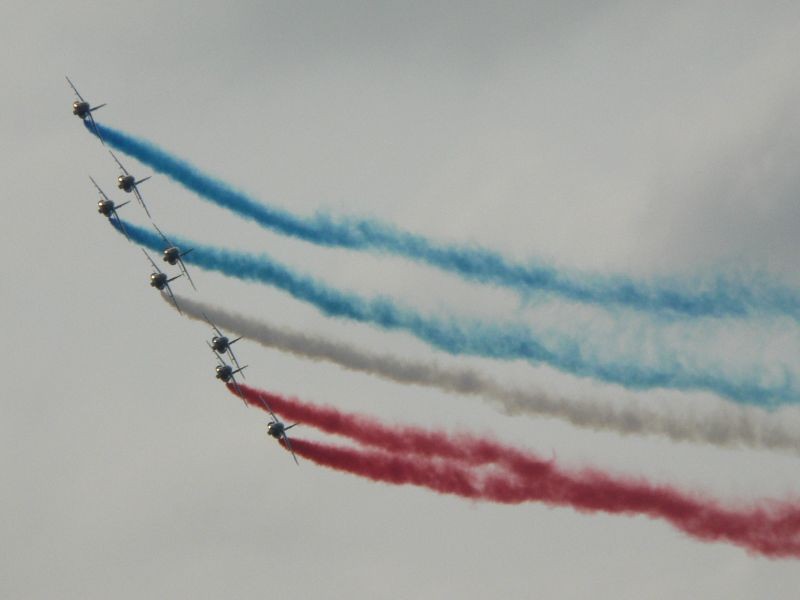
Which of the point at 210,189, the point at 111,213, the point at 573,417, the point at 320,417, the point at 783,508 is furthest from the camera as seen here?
the point at 111,213

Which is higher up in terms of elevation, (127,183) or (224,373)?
(127,183)

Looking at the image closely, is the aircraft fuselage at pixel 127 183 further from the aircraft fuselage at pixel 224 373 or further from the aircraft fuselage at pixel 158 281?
the aircraft fuselage at pixel 224 373

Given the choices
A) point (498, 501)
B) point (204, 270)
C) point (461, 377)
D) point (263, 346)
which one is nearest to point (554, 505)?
point (498, 501)

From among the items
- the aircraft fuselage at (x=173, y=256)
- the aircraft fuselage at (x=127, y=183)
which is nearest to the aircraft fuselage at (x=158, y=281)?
the aircraft fuselage at (x=173, y=256)

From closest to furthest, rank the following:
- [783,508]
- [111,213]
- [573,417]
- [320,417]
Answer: [783,508]
[573,417]
[320,417]
[111,213]

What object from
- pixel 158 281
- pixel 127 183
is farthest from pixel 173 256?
pixel 127 183

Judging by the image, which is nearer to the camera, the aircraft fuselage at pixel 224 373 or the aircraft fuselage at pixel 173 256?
the aircraft fuselage at pixel 224 373

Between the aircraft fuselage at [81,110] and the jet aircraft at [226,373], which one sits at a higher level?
the aircraft fuselage at [81,110]

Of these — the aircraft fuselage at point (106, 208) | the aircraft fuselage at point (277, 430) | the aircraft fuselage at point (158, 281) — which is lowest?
the aircraft fuselage at point (277, 430)

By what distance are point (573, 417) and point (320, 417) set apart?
47.2 feet

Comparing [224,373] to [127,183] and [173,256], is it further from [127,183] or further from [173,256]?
[127,183]

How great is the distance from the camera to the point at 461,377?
91875 millimetres

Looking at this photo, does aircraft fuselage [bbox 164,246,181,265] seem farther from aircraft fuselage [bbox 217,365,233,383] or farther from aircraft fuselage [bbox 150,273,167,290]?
aircraft fuselage [bbox 217,365,233,383]

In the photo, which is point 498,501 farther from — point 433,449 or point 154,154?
point 154,154
